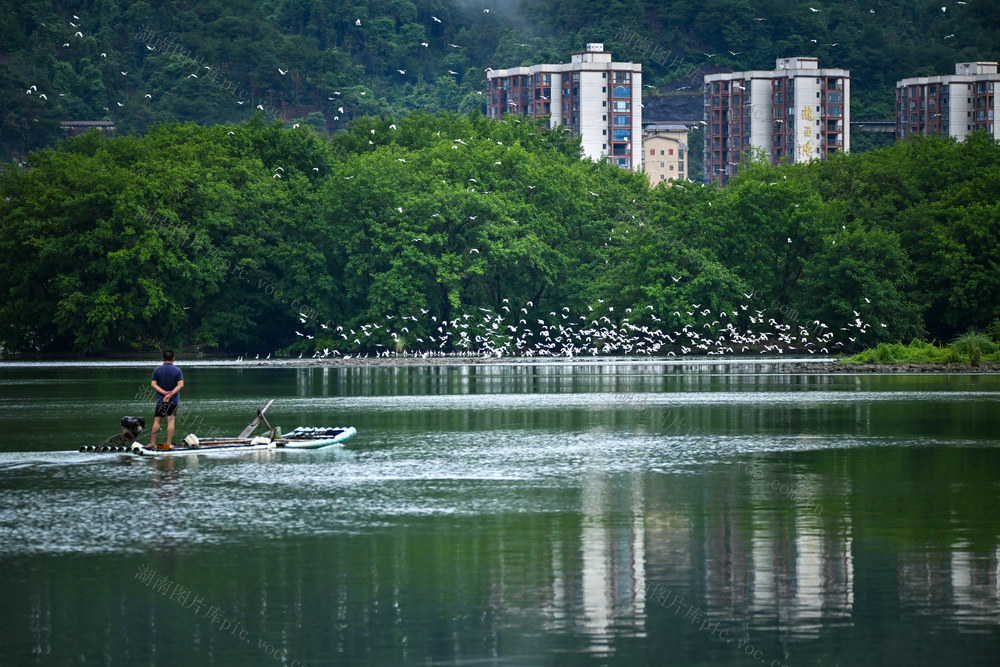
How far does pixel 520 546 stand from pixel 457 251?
87.6 m

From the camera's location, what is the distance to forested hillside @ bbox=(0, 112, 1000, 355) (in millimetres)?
98125

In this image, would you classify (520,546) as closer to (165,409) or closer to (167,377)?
(167,377)

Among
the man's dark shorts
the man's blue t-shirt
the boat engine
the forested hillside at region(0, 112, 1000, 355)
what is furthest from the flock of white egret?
the boat engine

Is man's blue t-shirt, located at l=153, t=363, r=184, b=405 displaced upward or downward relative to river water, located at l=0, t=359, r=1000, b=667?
upward

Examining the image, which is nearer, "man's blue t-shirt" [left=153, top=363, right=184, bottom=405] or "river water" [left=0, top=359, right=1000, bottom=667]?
"river water" [left=0, top=359, right=1000, bottom=667]

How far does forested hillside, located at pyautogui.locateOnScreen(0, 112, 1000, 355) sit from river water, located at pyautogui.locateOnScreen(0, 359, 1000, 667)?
54.2 metres

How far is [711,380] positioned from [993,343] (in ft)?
65.2

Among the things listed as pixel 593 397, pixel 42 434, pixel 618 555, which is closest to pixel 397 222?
pixel 593 397

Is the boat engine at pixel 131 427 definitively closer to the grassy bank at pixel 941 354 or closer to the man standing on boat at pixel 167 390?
the man standing on boat at pixel 167 390

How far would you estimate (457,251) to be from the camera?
109 metres

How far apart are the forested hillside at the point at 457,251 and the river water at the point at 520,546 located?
178ft

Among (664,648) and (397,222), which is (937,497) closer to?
(664,648)

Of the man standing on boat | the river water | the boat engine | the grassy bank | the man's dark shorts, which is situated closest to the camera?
the river water

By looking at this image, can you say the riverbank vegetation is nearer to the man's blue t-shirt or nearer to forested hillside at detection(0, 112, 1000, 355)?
forested hillside at detection(0, 112, 1000, 355)
